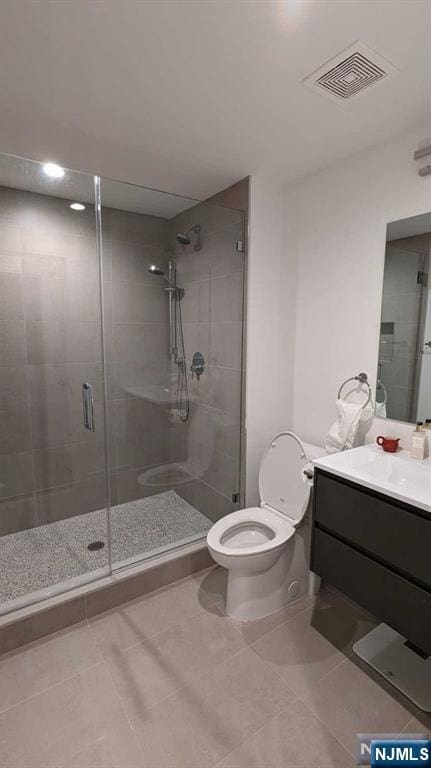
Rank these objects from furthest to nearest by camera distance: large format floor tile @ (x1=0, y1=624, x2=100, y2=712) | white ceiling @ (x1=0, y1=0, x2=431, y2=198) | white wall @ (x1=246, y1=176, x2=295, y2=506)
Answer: white wall @ (x1=246, y1=176, x2=295, y2=506) < large format floor tile @ (x1=0, y1=624, x2=100, y2=712) < white ceiling @ (x1=0, y1=0, x2=431, y2=198)

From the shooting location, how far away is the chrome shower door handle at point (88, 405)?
266 centimetres

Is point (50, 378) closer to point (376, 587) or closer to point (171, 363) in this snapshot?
point (171, 363)

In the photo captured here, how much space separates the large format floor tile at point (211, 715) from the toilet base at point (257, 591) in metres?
0.26

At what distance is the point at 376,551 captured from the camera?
4.80ft

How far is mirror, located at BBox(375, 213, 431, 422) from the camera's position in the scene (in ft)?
5.72

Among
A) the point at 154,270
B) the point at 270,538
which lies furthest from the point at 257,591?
the point at 154,270

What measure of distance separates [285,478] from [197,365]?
3.47 feet

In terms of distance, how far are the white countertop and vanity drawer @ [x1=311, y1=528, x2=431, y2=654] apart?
0.32 metres

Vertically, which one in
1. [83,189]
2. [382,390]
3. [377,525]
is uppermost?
[83,189]

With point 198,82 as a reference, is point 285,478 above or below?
below

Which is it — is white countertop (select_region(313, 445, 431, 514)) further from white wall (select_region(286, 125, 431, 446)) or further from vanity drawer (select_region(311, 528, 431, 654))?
vanity drawer (select_region(311, 528, 431, 654))

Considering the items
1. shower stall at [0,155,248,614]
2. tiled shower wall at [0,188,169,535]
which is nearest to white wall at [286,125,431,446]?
shower stall at [0,155,248,614]

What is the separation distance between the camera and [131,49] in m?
1.28

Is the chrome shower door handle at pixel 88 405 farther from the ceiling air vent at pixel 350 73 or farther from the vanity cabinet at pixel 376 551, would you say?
the ceiling air vent at pixel 350 73
